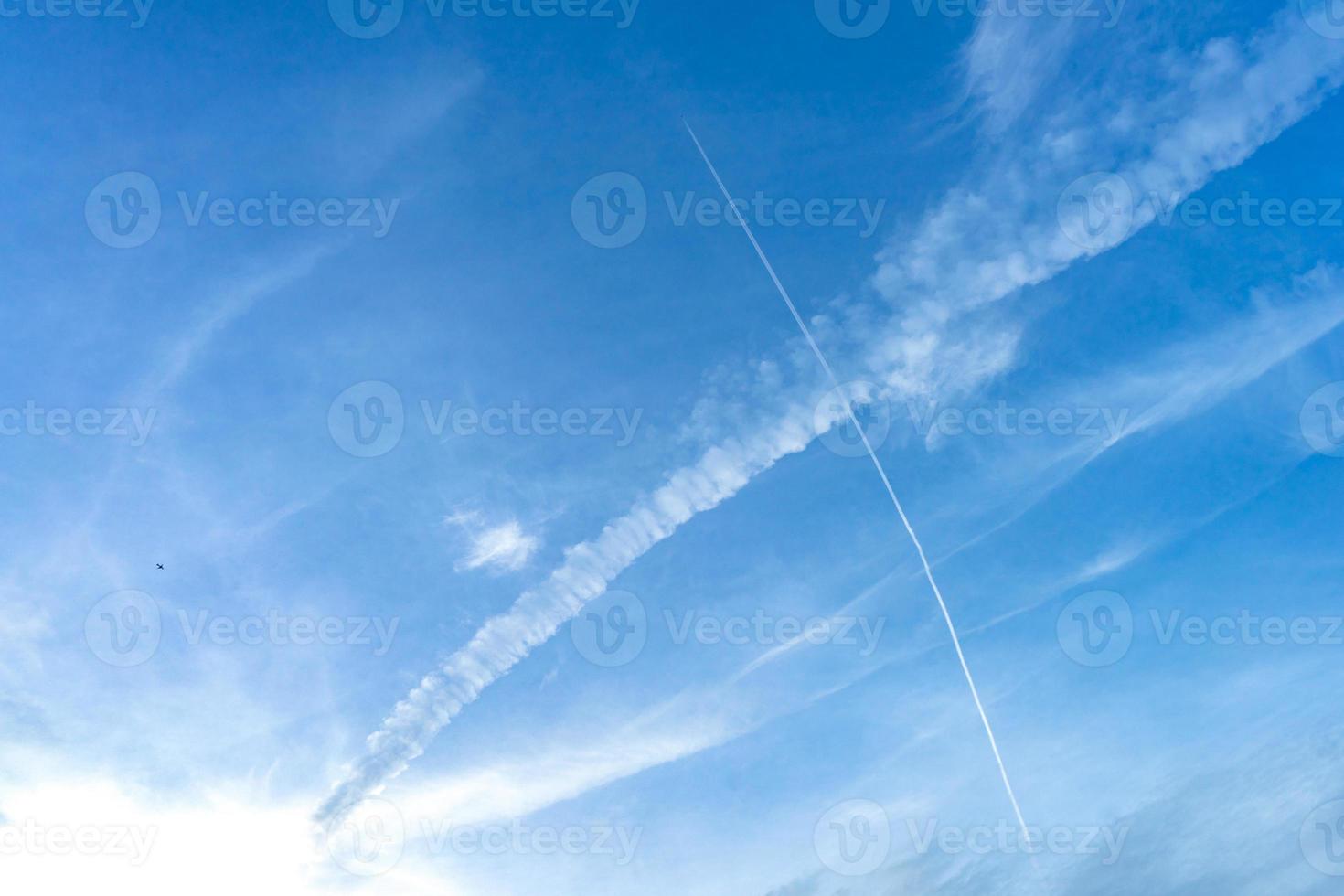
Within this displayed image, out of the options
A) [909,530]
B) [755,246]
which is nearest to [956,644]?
[909,530]

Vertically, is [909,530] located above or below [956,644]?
above

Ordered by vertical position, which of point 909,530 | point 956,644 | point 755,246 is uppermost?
point 755,246

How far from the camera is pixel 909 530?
74250mm

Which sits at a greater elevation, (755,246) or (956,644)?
(755,246)

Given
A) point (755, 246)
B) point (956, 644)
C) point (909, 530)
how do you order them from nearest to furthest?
point (755, 246) < point (909, 530) < point (956, 644)

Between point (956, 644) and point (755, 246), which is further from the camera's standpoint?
point (956, 644)

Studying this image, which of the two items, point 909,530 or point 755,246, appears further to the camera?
point 909,530

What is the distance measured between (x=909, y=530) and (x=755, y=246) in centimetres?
3063

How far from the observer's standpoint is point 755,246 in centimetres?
6091

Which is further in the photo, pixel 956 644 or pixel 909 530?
pixel 956 644

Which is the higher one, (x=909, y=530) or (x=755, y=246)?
(x=755, y=246)

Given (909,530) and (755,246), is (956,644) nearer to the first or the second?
(909,530)

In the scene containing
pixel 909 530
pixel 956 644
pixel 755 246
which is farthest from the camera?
pixel 956 644

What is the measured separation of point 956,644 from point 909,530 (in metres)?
17.9
